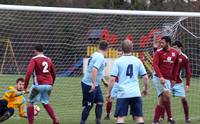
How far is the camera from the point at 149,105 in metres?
16.8

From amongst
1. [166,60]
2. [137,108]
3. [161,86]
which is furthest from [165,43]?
[137,108]

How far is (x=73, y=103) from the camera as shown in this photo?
1627 centimetres

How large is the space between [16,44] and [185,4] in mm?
29404

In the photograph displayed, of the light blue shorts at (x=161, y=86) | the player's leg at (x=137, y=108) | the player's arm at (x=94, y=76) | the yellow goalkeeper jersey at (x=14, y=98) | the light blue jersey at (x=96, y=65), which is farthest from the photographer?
the yellow goalkeeper jersey at (x=14, y=98)

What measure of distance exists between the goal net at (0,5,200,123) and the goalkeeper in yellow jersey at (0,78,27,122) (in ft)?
2.54

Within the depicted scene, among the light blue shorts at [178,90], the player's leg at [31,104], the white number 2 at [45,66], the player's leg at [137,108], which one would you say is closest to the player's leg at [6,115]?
the player's leg at [31,104]

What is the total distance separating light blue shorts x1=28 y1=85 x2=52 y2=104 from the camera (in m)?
12.2

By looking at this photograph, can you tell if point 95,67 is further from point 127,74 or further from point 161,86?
point 161,86

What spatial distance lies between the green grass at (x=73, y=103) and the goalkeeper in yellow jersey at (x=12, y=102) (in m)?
0.32

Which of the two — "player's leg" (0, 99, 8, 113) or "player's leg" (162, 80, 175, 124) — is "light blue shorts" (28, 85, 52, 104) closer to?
"player's leg" (0, 99, 8, 113)

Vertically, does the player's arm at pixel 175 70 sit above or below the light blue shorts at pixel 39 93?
above

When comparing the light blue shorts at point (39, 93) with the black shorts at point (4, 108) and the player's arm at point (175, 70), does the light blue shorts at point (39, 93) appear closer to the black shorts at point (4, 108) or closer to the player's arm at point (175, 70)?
the black shorts at point (4, 108)

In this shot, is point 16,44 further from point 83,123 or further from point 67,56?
point 83,123

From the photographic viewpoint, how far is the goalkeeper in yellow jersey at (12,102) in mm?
12703
